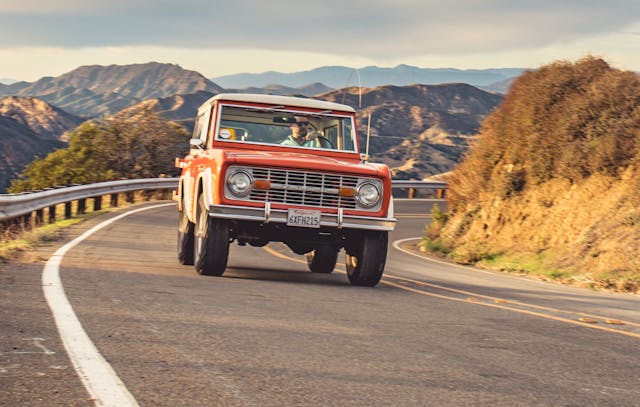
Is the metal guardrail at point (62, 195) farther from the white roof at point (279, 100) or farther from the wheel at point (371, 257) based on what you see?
the wheel at point (371, 257)

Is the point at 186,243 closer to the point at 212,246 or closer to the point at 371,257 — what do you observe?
the point at 212,246

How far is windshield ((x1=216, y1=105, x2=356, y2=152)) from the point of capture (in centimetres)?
1130

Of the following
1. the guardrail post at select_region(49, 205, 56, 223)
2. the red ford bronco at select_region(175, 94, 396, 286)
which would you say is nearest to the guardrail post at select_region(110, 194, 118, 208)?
the guardrail post at select_region(49, 205, 56, 223)

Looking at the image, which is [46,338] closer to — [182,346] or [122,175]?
[182,346]

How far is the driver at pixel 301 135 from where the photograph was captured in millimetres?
11391

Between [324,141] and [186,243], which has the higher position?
[324,141]

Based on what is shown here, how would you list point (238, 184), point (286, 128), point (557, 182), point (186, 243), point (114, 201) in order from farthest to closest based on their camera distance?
point (114, 201) < point (557, 182) < point (186, 243) < point (286, 128) < point (238, 184)

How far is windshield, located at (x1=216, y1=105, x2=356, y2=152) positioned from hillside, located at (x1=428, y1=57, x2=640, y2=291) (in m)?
5.25

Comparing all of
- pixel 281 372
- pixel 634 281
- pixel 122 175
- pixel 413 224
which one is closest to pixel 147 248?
pixel 634 281

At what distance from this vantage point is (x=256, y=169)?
9.85 m

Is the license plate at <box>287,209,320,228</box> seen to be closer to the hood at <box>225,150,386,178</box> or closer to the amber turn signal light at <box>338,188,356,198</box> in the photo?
the amber turn signal light at <box>338,188,356,198</box>

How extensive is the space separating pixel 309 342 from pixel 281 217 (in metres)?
4.17

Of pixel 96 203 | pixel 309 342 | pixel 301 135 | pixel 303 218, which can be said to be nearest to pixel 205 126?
pixel 301 135

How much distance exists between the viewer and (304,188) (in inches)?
392
